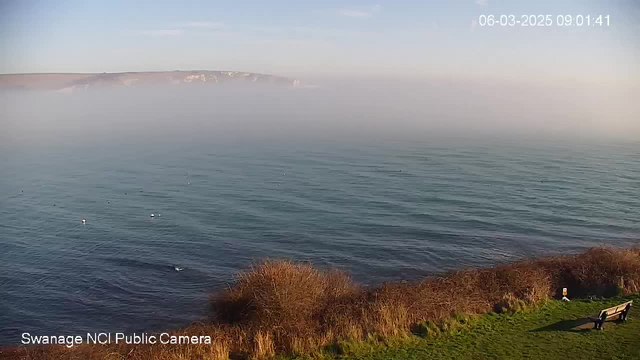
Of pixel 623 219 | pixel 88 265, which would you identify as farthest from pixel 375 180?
pixel 88 265

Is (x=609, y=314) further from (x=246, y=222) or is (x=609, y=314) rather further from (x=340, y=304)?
(x=246, y=222)

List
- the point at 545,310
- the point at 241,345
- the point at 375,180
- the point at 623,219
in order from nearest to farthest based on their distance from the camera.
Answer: the point at 241,345
the point at 545,310
the point at 623,219
the point at 375,180

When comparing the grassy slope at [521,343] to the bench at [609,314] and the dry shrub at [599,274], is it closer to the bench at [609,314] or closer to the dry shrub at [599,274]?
the bench at [609,314]

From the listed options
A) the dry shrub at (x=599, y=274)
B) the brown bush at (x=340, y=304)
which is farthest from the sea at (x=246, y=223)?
the dry shrub at (x=599, y=274)

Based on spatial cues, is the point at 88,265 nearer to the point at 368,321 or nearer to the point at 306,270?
the point at 306,270

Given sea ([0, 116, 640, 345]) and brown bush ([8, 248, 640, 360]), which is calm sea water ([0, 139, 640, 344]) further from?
brown bush ([8, 248, 640, 360])

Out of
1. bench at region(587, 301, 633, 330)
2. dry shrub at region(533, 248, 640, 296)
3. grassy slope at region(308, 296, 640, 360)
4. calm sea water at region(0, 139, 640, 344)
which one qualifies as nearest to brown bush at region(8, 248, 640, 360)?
dry shrub at region(533, 248, 640, 296)
